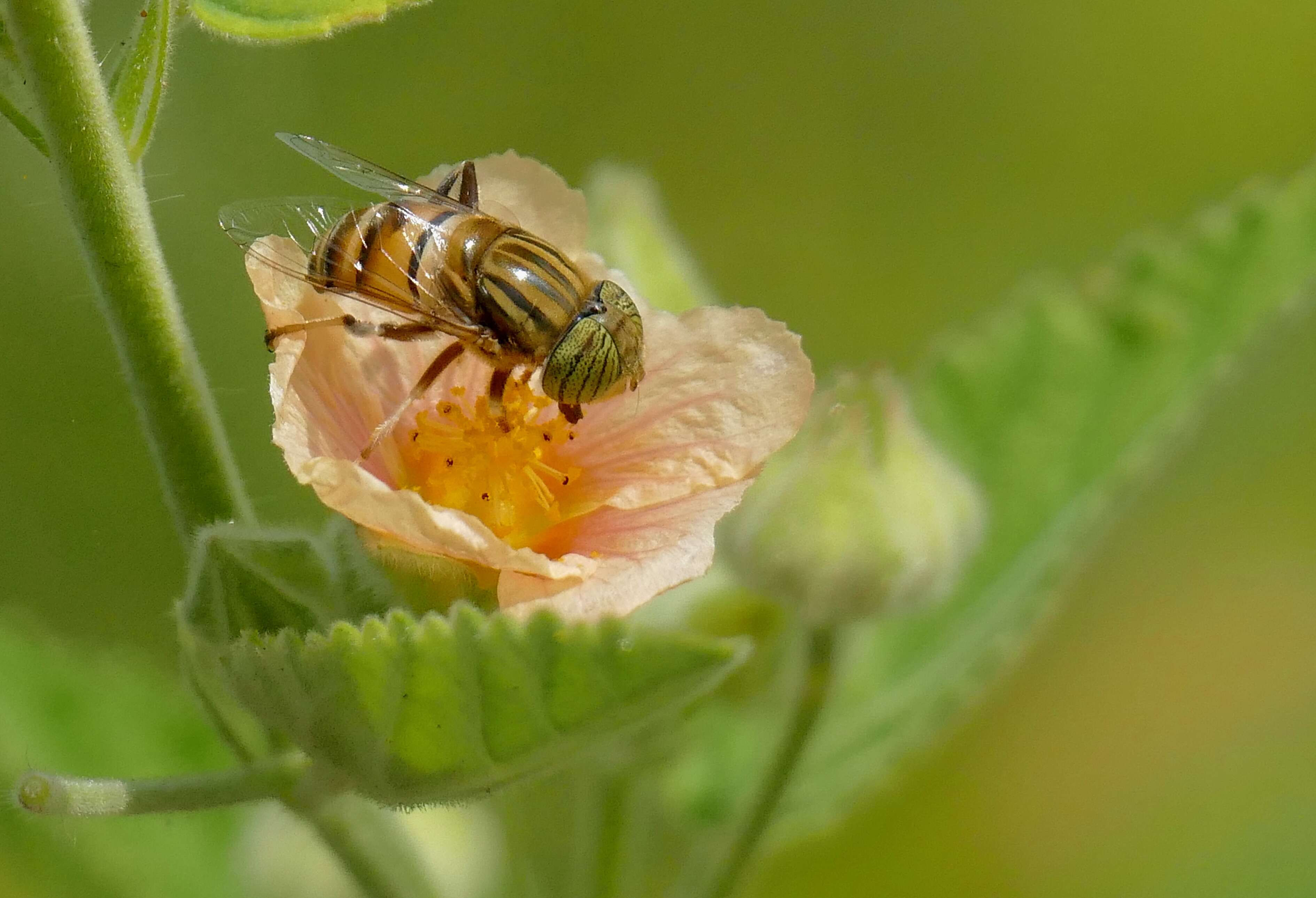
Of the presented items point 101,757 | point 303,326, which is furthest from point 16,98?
point 101,757

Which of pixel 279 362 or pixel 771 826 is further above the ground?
pixel 279 362

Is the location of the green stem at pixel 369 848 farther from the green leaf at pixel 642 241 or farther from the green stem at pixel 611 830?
the green leaf at pixel 642 241

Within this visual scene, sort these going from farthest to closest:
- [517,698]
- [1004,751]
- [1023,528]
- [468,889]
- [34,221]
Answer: [1004,751] → [34,221] → [1023,528] → [468,889] → [517,698]

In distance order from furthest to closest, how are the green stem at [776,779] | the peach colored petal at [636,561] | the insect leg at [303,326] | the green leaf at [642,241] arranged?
1. the green leaf at [642,241]
2. the green stem at [776,779]
3. the insect leg at [303,326]
4. the peach colored petal at [636,561]

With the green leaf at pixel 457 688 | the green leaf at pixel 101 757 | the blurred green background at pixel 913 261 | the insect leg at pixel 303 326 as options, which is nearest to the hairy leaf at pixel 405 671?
the green leaf at pixel 457 688

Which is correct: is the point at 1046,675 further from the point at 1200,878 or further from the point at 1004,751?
the point at 1200,878

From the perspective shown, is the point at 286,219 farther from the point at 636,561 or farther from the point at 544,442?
the point at 636,561

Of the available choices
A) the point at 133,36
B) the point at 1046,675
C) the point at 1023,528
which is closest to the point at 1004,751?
the point at 1046,675

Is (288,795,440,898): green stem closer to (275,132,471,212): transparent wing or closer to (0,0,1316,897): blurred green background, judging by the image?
(275,132,471,212): transparent wing
